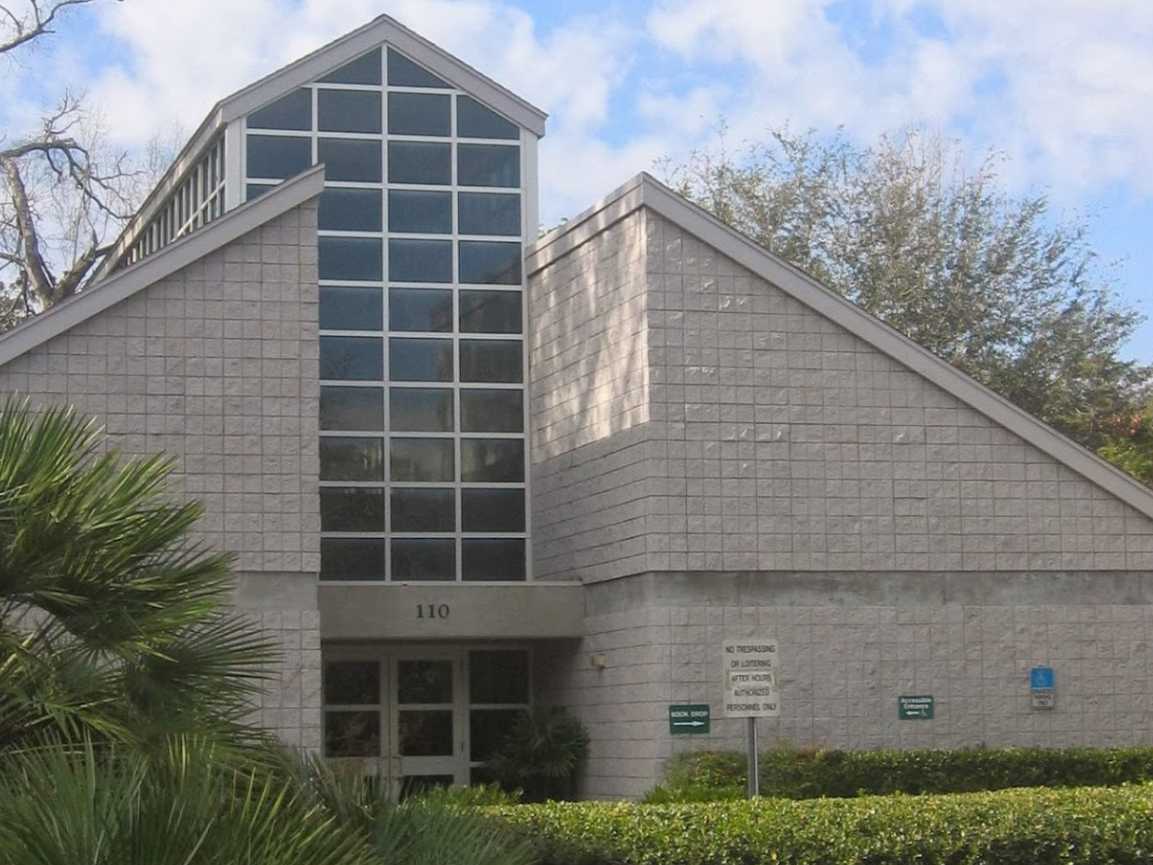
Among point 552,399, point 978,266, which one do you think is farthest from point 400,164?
point 978,266

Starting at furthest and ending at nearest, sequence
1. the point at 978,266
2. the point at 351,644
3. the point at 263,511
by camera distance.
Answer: the point at 978,266, the point at 351,644, the point at 263,511

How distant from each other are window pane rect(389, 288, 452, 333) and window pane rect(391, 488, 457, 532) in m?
2.20

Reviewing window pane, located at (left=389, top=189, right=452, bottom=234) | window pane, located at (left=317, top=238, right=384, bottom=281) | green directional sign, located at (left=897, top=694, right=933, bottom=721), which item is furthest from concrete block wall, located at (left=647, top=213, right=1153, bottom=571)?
window pane, located at (left=317, top=238, right=384, bottom=281)

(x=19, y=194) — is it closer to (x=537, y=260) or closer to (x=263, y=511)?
(x=537, y=260)

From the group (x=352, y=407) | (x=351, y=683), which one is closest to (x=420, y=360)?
(x=352, y=407)

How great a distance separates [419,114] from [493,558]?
242 inches

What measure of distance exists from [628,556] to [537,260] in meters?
5.01

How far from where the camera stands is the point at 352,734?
24.5 metres

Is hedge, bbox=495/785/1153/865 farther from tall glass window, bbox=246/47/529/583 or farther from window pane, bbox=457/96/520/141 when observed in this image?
window pane, bbox=457/96/520/141

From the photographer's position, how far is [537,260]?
83.8 ft

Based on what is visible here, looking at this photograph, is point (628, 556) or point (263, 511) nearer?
point (263, 511)

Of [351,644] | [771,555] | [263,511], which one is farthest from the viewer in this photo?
[351,644]

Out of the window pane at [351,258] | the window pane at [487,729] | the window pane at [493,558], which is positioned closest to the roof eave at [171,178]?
the window pane at [351,258]

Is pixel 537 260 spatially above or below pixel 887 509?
above
